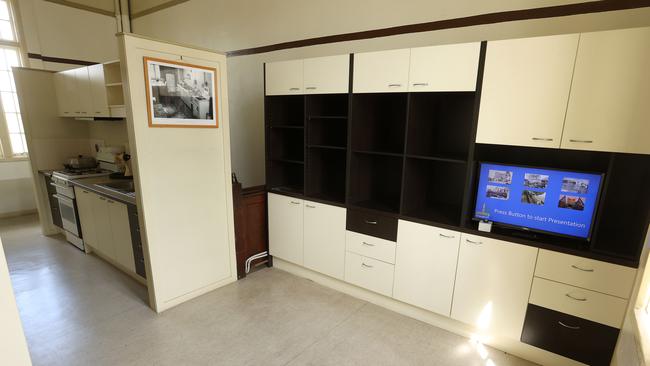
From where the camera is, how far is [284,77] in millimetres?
2934

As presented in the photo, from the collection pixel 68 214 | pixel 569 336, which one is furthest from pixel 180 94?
pixel 569 336

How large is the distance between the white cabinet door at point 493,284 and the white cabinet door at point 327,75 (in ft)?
5.23

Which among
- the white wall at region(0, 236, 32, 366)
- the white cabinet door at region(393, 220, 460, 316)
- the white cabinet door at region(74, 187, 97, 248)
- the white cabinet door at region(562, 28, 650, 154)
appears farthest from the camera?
the white cabinet door at region(74, 187, 97, 248)

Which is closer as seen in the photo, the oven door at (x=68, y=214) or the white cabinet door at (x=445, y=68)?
the white cabinet door at (x=445, y=68)

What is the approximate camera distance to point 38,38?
15.4ft

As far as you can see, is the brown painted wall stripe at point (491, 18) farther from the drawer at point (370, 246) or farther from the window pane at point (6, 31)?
the window pane at point (6, 31)

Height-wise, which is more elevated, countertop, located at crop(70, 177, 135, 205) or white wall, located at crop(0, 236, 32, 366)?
white wall, located at crop(0, 236, 32, 366)

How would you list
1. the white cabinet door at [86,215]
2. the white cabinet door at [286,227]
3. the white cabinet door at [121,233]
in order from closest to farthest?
1. the white cabinet door at [121,233]
2. the white cabinet door at [286,227]
3. the white cabinet door at [86,215]

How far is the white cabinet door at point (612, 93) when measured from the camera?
1620 millimetres

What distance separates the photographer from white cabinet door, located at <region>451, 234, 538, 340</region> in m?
2.05

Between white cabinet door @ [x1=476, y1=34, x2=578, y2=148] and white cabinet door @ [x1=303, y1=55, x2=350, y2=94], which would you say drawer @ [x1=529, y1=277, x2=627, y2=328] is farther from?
white cabinet door @ [x1=303, y1=55, x2=350, y2=94]

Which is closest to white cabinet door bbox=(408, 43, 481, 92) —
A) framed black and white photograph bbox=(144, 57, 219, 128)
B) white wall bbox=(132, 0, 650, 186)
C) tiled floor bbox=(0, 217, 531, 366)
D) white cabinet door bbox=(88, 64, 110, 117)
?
white wall bbox=(132, 0, 650, 186)

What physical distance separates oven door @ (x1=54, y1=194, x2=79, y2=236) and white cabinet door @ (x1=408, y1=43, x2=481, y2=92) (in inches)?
162

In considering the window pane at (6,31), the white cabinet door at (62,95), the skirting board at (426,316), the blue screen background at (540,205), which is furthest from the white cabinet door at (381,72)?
the window pane at (6,31)
